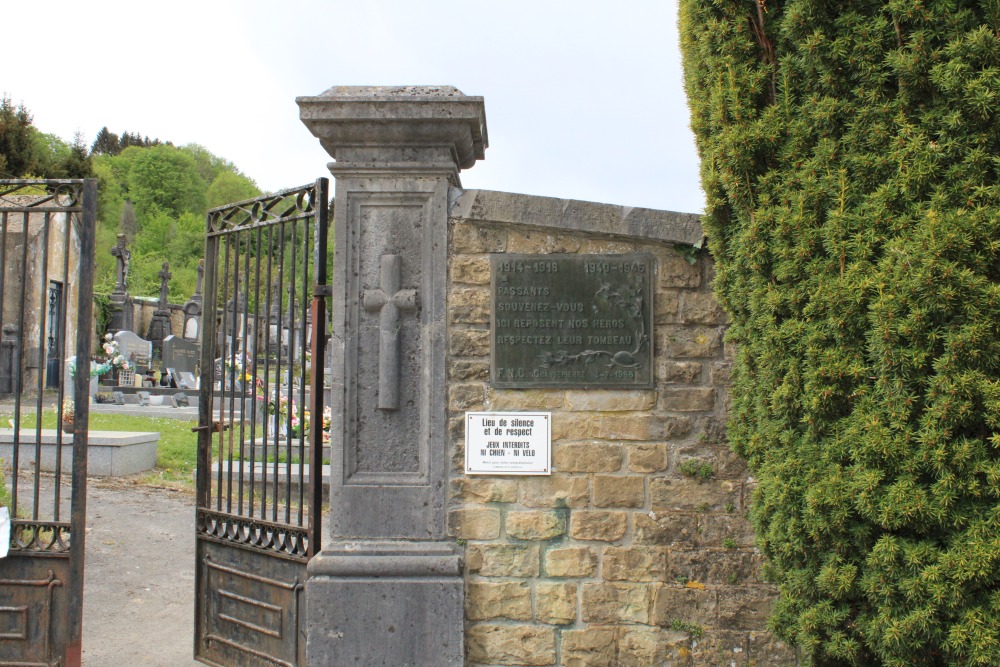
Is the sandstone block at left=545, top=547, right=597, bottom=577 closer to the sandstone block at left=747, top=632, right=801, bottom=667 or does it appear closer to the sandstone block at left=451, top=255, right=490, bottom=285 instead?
the sandstone block at left=747, top=632, right=801, bottom=667

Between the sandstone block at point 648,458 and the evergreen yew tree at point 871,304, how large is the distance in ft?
2.14

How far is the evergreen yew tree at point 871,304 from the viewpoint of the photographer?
244 cm

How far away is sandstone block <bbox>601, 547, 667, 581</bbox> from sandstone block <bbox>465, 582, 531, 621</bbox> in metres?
0.40

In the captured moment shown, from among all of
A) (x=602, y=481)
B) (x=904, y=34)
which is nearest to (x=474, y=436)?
(x=602, y=481)

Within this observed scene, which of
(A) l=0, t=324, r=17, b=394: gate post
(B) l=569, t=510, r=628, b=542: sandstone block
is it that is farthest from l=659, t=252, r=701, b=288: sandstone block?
(A) l=0, t=324, r=17, b=394: gate post

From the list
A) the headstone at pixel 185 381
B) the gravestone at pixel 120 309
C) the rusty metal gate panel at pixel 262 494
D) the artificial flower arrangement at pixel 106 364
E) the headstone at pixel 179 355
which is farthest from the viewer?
the gravestone at pixel 120 309

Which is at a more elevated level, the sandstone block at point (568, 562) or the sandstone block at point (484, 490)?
the sandstone block at point (484, 490)

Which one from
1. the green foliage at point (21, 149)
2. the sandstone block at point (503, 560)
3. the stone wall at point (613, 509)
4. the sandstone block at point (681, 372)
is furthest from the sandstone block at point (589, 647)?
the green foliage at point (21, 149)

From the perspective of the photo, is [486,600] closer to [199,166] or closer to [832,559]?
[832,559]

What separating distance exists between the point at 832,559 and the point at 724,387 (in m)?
1.15

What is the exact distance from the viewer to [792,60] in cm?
288

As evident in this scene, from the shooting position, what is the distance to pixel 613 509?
374 centimetres

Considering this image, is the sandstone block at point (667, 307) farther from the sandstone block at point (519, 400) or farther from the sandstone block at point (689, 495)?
the sandstone block at point (689, 495)

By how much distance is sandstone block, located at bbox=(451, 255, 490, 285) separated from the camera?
378 centimetres
